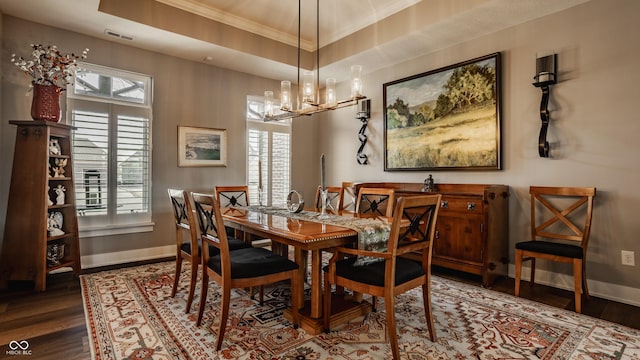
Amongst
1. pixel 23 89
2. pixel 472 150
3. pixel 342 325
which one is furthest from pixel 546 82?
pixel 23 89

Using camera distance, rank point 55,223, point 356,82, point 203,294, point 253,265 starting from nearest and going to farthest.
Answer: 1. point 253,265
2. point 203,294
3. point 356,82
4. point 55,223

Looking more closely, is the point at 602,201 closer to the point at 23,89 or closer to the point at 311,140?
the point at 311,140

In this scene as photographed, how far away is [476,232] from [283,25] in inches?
137

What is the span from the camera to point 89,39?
3842mm

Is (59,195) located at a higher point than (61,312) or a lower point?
higher

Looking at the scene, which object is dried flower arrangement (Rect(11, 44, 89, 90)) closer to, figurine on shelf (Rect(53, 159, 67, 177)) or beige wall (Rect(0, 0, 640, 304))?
beige wall (Rect(0, 0, 640, 304))

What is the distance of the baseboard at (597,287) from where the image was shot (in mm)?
2859

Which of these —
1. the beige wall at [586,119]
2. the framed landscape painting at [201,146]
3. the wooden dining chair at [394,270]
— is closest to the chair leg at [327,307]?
the wooden dining chair at [394,270]

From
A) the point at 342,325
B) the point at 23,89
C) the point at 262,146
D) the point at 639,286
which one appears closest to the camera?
the point at 342,325

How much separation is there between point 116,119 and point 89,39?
36.8 inches

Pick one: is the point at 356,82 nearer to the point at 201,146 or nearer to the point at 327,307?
the point at 327,307

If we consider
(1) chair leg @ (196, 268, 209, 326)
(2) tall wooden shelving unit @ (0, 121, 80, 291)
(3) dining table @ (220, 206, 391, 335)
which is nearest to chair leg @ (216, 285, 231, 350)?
(1) chair leg @ (196, 268, 209, 326)

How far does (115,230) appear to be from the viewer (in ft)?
13.2

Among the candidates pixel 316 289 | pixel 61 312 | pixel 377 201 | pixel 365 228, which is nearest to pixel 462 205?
pixel 377 201
